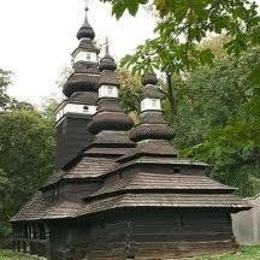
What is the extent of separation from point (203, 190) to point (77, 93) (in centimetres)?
1449

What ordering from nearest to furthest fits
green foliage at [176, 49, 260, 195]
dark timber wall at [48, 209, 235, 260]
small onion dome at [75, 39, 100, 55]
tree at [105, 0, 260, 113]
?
tree at [105, 0, 260, 113] → dark timber wall at [48, 209, 235, 260] → green foliage at [176, 49, 260, 195] → small onion dome at [75, 39, 100, 55]

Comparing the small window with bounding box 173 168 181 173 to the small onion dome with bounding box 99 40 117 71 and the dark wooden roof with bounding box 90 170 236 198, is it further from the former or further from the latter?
the small onion dome with bounding box 99 40 117 71

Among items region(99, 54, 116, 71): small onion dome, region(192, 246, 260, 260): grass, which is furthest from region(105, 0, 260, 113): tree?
region(99, 54, 116, 71): small onion dome

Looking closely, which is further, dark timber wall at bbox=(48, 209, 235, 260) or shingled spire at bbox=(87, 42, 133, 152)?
shingled spire at bbox=(87, 42, 133, 152)

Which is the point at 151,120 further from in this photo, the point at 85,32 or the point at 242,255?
the point at 85,32

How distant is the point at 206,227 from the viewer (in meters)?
24.0

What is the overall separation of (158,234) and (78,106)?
48.0ft

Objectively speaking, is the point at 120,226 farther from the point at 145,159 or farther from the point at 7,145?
the point at 7,145

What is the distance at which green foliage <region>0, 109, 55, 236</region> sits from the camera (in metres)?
43.5

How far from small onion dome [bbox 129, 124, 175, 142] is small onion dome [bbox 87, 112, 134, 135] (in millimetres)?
3806

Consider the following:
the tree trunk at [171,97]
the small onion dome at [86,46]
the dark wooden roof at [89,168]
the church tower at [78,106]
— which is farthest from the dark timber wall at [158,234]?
the tree trunk at [171,97]

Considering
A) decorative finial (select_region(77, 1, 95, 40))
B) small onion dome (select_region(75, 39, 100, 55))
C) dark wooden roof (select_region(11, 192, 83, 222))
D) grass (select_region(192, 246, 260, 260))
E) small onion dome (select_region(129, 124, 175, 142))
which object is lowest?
grass (select_region(192, 246, 260, 260))

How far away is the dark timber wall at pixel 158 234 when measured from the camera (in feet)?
73.5

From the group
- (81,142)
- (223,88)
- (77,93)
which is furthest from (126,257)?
(223,88)
